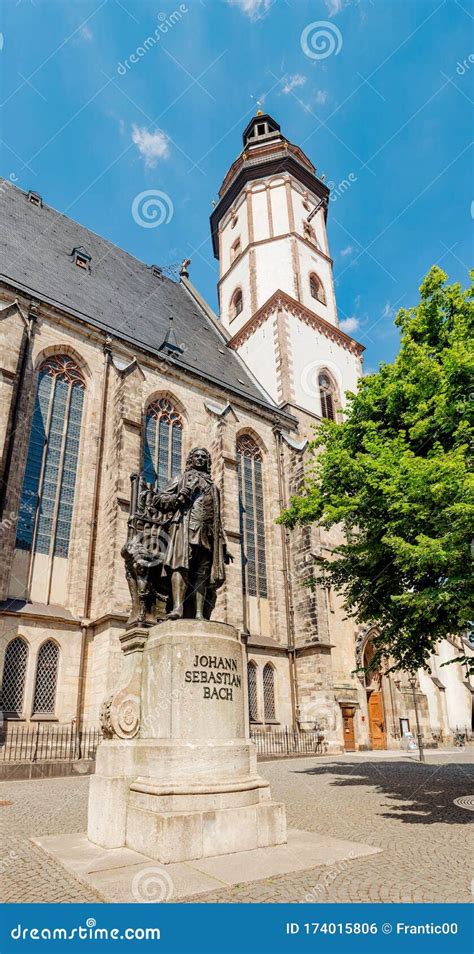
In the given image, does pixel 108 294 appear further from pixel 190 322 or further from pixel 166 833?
pixel 166 833

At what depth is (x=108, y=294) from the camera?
81.0 ft

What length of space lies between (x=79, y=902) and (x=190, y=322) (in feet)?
94.3

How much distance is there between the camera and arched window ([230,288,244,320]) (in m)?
33.9

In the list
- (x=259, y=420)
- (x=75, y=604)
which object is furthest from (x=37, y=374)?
(x=259, y=420)

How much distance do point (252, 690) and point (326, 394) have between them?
16.4 meters

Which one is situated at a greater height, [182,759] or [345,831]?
[182,759]

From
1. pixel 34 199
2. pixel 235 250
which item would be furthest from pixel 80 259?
pixel 235 250

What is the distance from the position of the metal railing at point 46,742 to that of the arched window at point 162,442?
855 centimetres

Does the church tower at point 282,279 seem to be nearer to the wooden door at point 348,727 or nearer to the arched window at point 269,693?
the arched window at point 269,693

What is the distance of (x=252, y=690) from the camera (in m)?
19.5

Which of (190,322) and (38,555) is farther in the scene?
(190,322)

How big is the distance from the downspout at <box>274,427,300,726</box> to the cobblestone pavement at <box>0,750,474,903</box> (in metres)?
7.27

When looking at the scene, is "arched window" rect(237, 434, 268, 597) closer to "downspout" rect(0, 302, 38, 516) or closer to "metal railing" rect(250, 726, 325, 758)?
"metal railing" rect(250, 726, 325, 758)

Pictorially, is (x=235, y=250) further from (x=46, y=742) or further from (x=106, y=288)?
(x=46, y=742)
